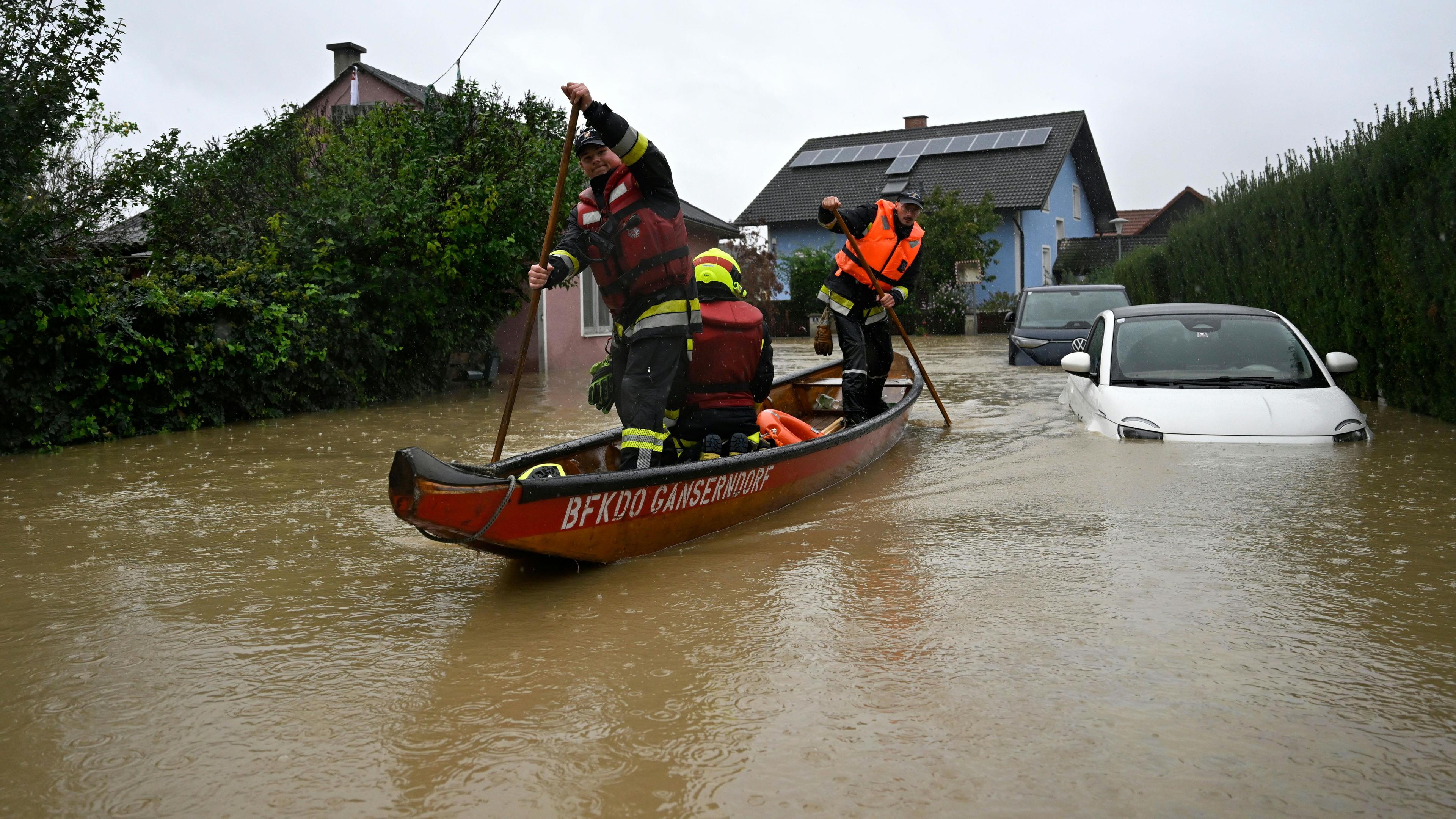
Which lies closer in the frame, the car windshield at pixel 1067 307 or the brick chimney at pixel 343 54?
the car windshield at pixel 1067 307

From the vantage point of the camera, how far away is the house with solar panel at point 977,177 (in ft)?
130

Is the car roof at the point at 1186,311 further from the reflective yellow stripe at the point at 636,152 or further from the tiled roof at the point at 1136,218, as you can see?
the tiled roof at the point at 1136,218

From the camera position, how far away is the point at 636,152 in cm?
574

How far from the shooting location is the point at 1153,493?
6918mm

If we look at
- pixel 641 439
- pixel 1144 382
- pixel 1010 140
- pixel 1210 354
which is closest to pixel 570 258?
pixel 641 439

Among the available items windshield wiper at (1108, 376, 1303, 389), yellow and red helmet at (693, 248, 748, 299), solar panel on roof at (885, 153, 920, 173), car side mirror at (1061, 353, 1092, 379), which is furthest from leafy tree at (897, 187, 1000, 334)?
yellow and red helmet at (693, 248, 748, 299)

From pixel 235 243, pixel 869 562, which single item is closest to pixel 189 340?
pixel 235 243

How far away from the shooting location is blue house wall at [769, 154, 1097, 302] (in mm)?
39594

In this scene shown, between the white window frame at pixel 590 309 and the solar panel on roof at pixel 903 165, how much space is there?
21209mm

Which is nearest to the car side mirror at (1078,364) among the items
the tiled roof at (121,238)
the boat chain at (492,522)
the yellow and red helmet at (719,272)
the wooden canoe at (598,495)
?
the wooden canoe at (598,495)

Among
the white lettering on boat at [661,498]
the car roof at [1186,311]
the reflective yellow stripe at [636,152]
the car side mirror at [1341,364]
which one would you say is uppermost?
the reflective yellow stripe at [636,152]

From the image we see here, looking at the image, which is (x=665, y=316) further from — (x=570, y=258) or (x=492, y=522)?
(x=492, y=522)

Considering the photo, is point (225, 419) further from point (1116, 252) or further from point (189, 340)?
point (1116, 252)

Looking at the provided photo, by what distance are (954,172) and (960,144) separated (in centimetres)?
182
